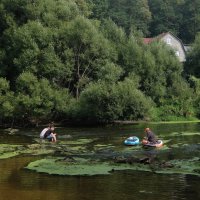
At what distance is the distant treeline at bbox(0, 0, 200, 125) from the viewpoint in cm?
5741

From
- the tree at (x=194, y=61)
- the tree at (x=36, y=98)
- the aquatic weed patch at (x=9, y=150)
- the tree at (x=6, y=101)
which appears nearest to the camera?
the aquatic weed patch at (x=9, y=150)

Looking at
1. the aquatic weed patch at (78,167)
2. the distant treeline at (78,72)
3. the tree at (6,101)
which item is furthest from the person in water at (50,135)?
the tree at (6,101)

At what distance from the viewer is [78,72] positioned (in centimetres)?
6450

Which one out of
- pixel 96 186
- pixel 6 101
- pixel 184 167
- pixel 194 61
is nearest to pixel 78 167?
pixel 96 186

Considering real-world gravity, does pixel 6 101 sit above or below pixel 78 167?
above

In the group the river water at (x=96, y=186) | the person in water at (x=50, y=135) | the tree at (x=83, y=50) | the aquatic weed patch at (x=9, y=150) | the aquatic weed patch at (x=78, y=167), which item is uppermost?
the tree at (x=83, y=50)

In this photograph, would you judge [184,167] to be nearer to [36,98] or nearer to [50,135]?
[50,135]

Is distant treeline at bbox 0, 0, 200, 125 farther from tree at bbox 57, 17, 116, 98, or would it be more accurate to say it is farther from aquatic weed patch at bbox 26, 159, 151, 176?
aquatic weed patch at bbox 26, 159, 151, 176

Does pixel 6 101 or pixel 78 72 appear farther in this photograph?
pixel 78 72

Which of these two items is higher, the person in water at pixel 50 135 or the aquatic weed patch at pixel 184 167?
the person in water at pixel 50 135

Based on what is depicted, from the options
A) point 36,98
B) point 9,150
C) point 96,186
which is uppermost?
point 36,98

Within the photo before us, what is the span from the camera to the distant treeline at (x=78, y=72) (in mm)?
57406

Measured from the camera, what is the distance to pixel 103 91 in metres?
56.6

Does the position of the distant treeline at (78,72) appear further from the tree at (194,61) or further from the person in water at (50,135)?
the person in water at (50,135)
